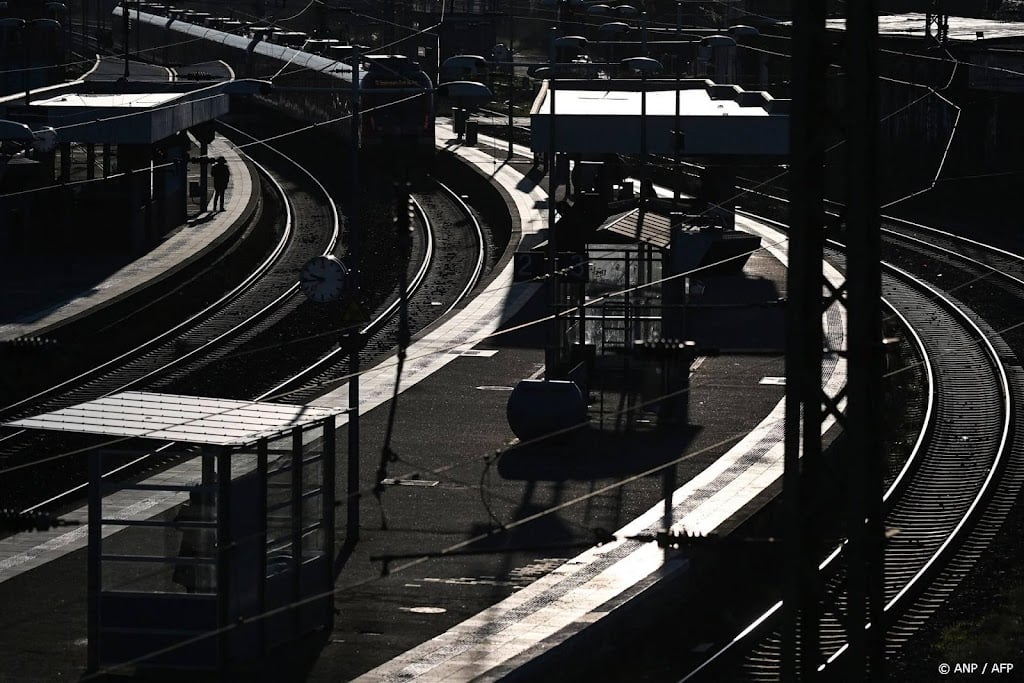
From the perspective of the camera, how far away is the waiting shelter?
13633 millimetres

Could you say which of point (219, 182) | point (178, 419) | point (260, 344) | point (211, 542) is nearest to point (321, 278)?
point (260, 344)

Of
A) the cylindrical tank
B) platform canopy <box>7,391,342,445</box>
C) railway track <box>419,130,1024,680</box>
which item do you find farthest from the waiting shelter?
the cylindrical tank

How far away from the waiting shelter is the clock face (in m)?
9.48

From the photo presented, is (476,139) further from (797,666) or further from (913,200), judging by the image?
(797,666)

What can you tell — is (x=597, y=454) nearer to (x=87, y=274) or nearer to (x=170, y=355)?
(x=170, y=355)

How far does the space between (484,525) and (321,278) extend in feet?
24.2

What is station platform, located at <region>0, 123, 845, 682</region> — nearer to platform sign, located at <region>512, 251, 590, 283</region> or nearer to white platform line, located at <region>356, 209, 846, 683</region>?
white platform line, located at <region>356, 209, 846, 683</region>

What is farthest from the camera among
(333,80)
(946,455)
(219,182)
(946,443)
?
(333,80)

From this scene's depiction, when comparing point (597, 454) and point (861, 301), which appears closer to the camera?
point (861, 301)

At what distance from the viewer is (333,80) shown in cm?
5297

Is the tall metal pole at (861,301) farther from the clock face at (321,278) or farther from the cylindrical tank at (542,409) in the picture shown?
the clock face at (321,278)

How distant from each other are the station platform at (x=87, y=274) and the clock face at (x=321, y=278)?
524cm

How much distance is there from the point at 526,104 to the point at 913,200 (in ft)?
114

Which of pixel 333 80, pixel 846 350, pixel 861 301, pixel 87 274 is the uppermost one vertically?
pixel 861 301
